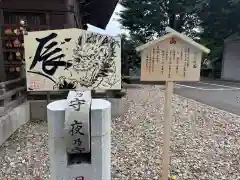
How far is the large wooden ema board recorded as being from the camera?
92.7 inches

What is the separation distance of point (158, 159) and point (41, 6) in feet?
16.2

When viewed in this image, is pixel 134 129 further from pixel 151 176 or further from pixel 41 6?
pixel 41 6

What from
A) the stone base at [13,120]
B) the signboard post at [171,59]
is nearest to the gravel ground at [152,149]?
the stone base at [13,120]

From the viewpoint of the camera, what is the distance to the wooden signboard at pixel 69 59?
A: 15.3ft

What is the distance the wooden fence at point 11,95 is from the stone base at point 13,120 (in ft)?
0.35

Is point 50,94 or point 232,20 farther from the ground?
point 232,20

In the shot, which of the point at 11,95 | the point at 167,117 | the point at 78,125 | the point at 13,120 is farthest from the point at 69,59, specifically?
the point at 78,125

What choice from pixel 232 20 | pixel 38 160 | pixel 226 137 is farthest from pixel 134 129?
pixel 232 20

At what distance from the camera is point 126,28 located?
2148cm

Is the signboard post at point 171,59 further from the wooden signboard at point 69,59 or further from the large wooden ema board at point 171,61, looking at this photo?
the wooden signboard at point 69,59

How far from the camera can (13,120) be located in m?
4.10

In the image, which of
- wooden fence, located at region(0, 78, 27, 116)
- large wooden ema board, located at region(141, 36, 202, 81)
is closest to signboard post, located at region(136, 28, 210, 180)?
large wooden ema board, located at region(141, 36, 202, 81)

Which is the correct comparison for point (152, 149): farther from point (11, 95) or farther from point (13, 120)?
point (11, 95)

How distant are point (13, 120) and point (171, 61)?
10.2 feet
